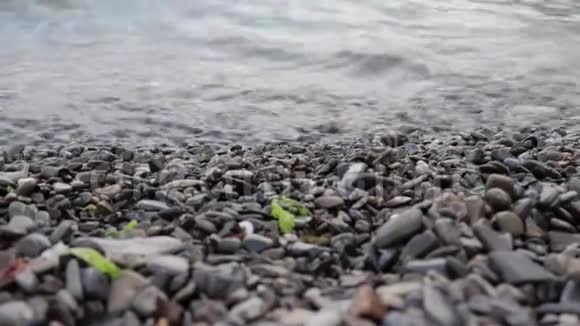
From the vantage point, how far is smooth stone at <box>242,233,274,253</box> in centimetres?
245

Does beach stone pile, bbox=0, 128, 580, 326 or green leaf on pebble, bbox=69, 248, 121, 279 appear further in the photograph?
green leaf on pebble, bbox=69, 248, 121, 279

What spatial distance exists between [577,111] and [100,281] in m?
4.57

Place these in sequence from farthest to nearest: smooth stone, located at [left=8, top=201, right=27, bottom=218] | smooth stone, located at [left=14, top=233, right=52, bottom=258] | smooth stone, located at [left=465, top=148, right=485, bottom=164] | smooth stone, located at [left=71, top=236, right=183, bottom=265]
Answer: smooth stone, located at [left=465, top=148, right=485, bottom=164], smooth stone, located at [left=8, top=201, right=27, bottom=218], smooth stone, located at [left=14, top=233, right=52, bottom=258], smooth stone, located at [left=71, top=236, right=183, bottom=265]

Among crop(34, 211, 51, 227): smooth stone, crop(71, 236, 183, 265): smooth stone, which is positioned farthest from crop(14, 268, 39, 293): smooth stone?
crop(34, 211, 51, 227): smooth stone

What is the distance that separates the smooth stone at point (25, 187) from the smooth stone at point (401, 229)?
178 cm

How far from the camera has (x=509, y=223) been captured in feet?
8.08

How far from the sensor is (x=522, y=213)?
2543mm

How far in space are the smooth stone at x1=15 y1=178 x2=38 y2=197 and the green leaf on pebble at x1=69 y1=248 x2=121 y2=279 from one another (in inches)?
47.1

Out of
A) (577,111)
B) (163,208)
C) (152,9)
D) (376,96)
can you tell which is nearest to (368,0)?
(152,9)

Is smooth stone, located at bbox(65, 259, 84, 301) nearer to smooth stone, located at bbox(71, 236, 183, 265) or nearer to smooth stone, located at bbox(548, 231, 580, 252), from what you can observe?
smooth stone, located at bbox(71, 236, 183, 265)

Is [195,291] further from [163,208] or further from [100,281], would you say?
[163,208]

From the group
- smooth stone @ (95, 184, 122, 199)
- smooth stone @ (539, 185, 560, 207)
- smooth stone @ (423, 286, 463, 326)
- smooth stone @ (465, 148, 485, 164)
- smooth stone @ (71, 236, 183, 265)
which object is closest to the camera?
smooth stone @ (423, 286, 463, 326)

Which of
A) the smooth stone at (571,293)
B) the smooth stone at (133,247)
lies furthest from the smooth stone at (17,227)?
the smooth stone at (571,293)

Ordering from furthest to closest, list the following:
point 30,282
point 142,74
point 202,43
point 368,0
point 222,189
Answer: point 368,0 < point 202,43 < point 142,74 < point 222,189 < point 30,282
